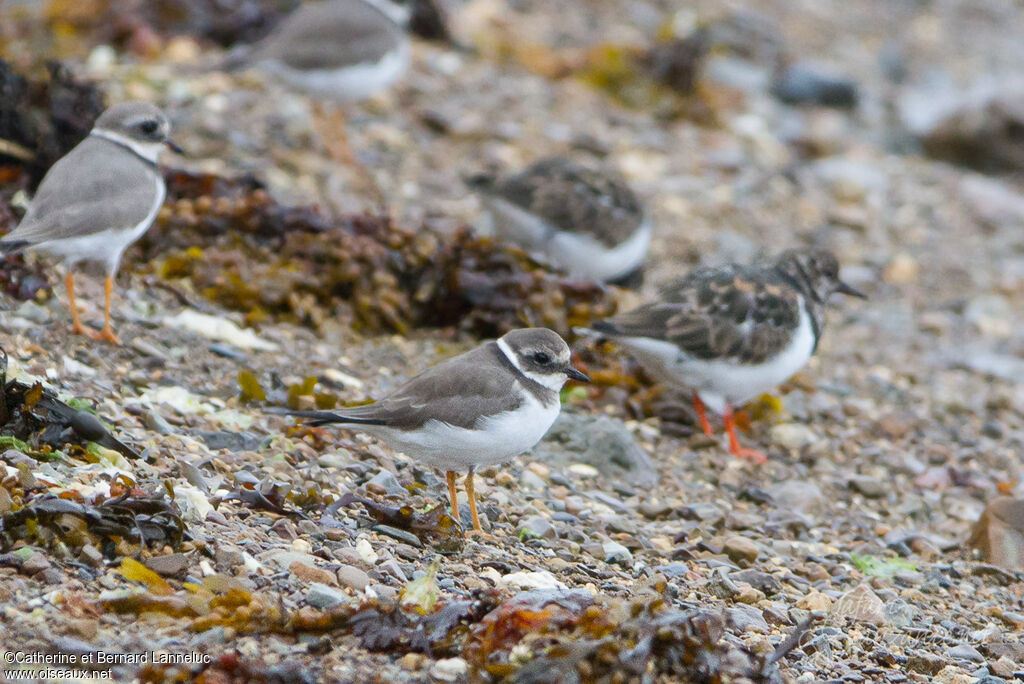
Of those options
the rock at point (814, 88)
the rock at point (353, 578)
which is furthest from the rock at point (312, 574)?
the rock at point (814, 88)

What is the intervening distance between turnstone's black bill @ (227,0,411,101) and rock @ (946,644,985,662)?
23.7ft

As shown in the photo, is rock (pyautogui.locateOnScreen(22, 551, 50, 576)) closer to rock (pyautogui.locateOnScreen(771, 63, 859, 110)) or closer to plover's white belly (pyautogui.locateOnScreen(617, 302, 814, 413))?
plover's white belly (pyautogui.locateOnScreen(617, 302, 814, 413))

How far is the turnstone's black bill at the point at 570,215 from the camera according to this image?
918 cm

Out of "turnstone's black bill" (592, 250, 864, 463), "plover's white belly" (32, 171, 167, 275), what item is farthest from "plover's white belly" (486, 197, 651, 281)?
"plover's white belly" (32, 171, 167, 275)

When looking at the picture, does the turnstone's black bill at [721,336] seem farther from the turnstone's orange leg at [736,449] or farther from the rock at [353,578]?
the rock at [353,578]

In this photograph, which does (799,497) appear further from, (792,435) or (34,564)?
(34,564)

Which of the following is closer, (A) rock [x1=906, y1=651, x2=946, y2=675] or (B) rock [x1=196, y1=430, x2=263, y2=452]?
(A) rock [x1=906, y1=651, x2=946, y2=675]

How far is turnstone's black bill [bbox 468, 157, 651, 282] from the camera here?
9.18m

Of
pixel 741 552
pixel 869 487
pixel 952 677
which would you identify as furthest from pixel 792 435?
pixel 952 677

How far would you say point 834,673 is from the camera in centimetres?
493

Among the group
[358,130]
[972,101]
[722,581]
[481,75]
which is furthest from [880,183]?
[722,581]

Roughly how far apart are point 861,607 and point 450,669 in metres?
2.36

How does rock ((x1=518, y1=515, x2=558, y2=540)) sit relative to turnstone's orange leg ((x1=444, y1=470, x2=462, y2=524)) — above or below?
below

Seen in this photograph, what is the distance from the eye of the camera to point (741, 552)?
19.9 ft
